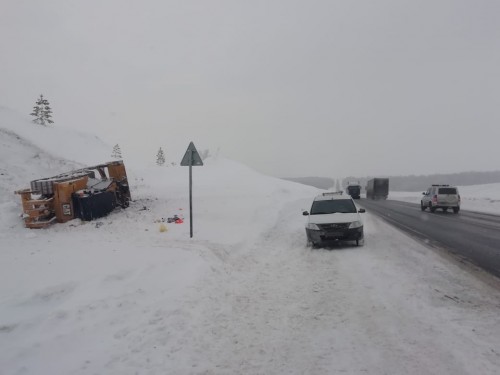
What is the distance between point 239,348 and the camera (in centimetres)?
471

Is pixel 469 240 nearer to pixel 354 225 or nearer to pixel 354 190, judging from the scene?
pixel 354 225

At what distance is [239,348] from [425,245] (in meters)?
8.90

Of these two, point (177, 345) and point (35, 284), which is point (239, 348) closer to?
point (177, 345)

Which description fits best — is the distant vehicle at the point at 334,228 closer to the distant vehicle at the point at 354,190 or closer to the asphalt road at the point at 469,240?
the asphalt road at the point at 469,240

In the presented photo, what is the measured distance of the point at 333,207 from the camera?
43.6 ft

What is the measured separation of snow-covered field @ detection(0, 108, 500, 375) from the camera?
4312 mm

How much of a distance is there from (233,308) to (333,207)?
7.91 meters

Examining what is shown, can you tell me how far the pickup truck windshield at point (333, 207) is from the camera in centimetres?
1302

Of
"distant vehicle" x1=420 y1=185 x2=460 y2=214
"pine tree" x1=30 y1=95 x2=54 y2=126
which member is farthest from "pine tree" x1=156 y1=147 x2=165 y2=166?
"distant vehicle" x1=420 y1=185 x2=460 y2=214

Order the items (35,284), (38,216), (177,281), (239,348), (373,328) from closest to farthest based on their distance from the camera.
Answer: (239,348) → (373,328) → (35,284) → (177,281) → (38,216)

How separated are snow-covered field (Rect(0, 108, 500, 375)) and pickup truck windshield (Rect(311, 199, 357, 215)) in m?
1.68

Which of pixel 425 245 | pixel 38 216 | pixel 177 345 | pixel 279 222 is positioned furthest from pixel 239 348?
pixel 279 222

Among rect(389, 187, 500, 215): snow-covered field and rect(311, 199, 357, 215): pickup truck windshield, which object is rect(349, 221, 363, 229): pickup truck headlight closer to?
rect(311, 199, 357, 215): pickup truck windshield

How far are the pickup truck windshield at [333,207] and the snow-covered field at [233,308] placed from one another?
5.52 ft
